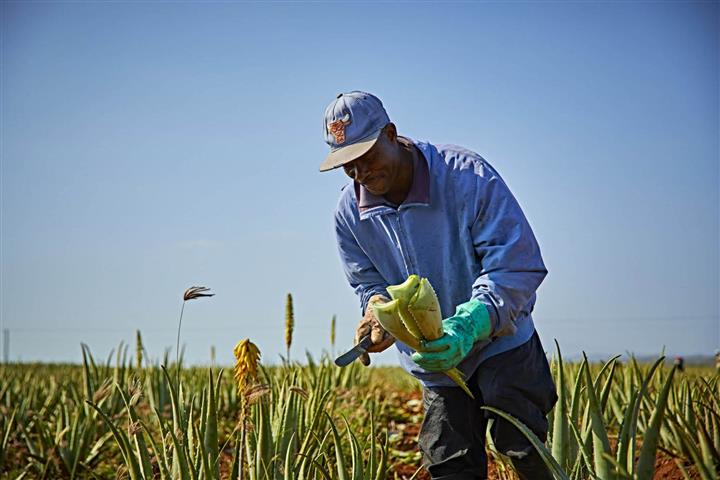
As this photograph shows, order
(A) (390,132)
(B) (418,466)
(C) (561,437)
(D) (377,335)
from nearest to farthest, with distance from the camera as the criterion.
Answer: (D) (377,335), (A) (390,132), (C) (561,437), (B) (418,466)

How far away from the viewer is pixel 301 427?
3783 mm

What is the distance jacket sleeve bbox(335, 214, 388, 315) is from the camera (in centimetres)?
326

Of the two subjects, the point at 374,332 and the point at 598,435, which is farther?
the point at 374,332

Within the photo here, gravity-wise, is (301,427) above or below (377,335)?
below

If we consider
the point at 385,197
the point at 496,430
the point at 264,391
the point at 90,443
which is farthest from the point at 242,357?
the point at 90,443

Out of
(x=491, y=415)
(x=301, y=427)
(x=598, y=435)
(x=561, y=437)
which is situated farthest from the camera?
(x=301, y=427)

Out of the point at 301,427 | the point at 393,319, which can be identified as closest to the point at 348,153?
the point at 393,319

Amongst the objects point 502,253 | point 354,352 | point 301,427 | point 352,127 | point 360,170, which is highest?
point 352,127

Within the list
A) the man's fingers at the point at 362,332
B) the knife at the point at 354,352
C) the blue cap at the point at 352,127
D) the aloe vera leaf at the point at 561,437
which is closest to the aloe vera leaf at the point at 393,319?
the knife at the point at 354,352

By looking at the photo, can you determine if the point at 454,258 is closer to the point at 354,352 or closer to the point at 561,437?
the point at 354,352

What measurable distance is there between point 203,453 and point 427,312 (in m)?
0.75

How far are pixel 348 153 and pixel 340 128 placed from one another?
0.38 ft

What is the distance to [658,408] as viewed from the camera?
169cm

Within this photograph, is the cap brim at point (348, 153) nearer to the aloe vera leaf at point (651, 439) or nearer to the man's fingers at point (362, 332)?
the man's fingers at point (362, 332)
